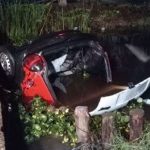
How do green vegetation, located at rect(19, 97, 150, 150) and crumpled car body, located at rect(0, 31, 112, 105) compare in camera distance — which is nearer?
green vegetation, located at rect(19, 97, 150, 150)

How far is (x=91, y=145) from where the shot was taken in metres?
7.45

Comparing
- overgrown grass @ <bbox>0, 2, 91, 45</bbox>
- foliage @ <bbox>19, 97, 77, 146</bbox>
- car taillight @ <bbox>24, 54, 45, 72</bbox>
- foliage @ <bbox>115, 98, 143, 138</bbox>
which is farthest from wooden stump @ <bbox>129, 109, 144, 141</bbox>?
overgrown grass @ <bbox>0, 2, 91, 45</bbox>

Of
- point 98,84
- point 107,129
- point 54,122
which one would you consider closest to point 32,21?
point 98,84

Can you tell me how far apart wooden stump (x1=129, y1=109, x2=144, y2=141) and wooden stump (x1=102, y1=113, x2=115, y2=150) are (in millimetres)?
282

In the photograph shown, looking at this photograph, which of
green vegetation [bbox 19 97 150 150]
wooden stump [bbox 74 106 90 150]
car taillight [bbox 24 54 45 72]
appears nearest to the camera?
wooden stump [bbox 74 106 90 150]

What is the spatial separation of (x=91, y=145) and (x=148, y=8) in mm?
8045

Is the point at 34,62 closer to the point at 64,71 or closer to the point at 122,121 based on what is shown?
→ the point at 64,71

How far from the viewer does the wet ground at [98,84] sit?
8430mm

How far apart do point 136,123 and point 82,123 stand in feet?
2.49

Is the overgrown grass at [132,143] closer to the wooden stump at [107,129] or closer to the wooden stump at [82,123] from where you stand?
the wooden stump at [107,129]

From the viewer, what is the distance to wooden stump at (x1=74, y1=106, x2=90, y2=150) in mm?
7395

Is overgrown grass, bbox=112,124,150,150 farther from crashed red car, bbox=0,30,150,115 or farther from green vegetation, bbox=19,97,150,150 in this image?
crashed red car, bbox=0,30,150,115

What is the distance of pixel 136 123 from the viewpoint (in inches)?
290

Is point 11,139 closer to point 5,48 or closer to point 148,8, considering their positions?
point 5,48
